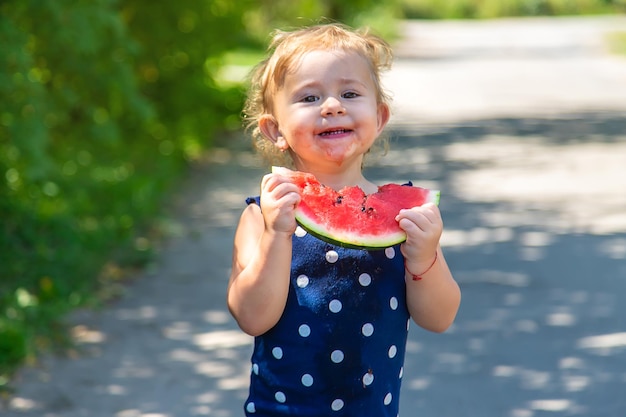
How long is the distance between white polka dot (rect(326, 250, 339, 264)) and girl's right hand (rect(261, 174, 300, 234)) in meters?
0.19

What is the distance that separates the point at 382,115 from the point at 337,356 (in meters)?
0.74

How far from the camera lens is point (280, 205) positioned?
2467mm

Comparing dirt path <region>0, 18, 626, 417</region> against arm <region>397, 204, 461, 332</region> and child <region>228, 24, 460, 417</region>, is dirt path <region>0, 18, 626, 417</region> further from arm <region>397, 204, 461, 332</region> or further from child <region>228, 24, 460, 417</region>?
arm <region>397, 204, 461, 332</region>

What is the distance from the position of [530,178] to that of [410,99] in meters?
9.52

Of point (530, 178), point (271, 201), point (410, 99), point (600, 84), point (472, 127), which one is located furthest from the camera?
point (600, 84)

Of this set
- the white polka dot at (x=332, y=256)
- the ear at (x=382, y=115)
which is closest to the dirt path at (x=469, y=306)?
the ear at (x=382, y=115)

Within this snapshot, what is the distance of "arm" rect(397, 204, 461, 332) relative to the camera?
2.50 m

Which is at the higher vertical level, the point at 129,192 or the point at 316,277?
the point at 129,192

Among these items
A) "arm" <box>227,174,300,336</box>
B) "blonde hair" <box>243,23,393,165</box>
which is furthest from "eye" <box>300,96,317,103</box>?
"arm" <box>227,174,300,336</box>

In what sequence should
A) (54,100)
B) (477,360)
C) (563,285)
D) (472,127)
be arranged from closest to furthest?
(477,360) → (563,285) → (54,100) → (472,127)

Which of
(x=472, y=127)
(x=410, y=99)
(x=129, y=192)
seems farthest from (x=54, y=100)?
(x=410, y=99)

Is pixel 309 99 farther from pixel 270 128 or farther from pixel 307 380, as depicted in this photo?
pixel 307 380

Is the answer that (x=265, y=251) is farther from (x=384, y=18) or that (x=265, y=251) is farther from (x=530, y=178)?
(x=384, y=18)

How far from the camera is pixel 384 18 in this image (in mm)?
46406
